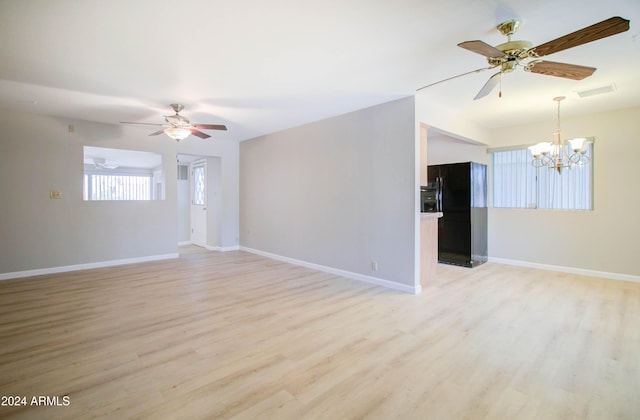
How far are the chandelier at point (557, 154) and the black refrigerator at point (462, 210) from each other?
966mm

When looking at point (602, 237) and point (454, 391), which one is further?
point (602, 237)

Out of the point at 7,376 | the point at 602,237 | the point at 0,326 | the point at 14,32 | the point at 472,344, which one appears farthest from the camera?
the point at 602,237

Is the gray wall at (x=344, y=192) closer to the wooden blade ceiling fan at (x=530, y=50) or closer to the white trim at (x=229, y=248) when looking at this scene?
the white trim at (x=229, y=248)

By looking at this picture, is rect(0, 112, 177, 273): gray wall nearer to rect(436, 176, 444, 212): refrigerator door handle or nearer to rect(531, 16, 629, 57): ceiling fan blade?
rect(436, 176, 444, 212): refrigerator door handle

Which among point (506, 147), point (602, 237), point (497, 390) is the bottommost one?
point (497, 390)

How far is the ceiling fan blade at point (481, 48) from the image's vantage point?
6.45ft

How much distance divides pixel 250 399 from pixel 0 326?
9.38 ft

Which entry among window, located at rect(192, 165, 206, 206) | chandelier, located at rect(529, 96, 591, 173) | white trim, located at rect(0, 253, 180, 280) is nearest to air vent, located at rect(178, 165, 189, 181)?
window, located at rect(192, 165, 206, 206)

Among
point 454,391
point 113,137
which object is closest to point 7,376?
point 454,391

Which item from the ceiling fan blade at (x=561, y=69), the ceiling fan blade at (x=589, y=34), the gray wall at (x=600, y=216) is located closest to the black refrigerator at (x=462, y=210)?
the gray wall at (x=600, y=216)

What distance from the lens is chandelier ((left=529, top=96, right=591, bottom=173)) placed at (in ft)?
14.3

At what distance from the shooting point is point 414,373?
212 centimetres

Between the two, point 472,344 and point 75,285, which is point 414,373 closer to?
point 472,344

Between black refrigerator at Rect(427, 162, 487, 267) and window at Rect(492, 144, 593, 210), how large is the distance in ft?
1.15
